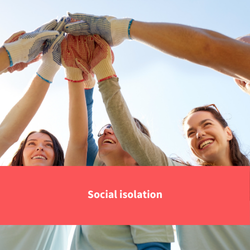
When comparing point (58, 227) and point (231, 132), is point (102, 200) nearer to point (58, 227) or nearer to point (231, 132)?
point (58, 227)

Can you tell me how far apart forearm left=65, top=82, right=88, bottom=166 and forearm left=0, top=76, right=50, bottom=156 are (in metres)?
0.38

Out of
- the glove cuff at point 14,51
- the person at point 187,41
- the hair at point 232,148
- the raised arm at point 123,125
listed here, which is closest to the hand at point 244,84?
the hair at point 232,148

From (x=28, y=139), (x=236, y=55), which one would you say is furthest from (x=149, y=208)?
(x=28, y=139)

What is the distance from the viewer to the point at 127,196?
1.93m

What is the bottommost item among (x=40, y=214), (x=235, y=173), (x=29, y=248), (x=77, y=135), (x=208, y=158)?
(x=29, y=248)

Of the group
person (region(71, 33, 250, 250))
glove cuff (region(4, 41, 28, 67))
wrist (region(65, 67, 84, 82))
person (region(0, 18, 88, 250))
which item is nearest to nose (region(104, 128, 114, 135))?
person (region(71, 33, 250, 250))

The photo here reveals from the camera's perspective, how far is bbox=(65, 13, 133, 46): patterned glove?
2.13 m

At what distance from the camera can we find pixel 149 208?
6.22ft

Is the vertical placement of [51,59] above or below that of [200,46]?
above

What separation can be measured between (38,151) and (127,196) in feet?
4.27

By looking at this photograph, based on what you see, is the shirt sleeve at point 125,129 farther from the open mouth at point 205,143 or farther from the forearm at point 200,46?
the open mouth at point 205,143

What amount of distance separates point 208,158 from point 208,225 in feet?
2.48

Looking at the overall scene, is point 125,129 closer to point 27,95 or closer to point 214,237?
point 214,237

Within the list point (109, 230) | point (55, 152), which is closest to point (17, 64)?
point (55, 152)
